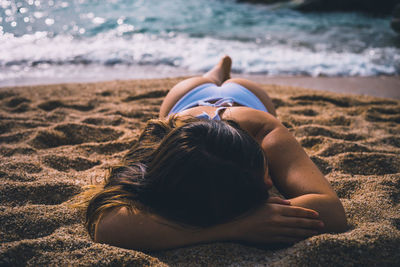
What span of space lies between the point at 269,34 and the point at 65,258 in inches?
267

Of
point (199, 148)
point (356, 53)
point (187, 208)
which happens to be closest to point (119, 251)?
point (187, 208)

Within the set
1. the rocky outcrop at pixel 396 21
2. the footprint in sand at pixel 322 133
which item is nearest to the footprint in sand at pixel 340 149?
the footprint in sand at pixel 322 133

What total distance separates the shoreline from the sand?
35cm

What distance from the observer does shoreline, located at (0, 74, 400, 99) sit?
3.74 m

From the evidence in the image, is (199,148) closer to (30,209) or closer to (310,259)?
(310,259)

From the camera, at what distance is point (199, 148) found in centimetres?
124

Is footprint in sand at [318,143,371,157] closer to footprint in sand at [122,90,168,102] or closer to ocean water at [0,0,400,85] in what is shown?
footprint in sand at [122,90,168,102]

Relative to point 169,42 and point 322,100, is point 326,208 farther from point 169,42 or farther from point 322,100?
point 169,42

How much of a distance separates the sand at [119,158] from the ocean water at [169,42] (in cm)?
99

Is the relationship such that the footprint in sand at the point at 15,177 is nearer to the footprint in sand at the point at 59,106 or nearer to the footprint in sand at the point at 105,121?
the footprint in sand at the point at 105,121

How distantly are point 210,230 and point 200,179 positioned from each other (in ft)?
0.90

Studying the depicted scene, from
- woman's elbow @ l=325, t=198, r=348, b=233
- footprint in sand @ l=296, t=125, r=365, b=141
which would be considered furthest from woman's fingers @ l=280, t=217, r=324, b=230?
footprint in sand @ l=296, t=125, r=365, b=141

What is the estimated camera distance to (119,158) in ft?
7.28

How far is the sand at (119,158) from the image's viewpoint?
1271mm
